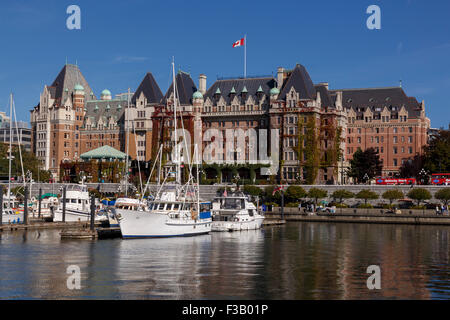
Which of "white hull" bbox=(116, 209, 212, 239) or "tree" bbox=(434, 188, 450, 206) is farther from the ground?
"tree" bbox=(434, 188, 450, 206)

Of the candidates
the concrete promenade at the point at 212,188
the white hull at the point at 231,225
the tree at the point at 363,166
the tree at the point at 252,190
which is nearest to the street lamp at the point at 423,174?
the tree at the point at 363,166

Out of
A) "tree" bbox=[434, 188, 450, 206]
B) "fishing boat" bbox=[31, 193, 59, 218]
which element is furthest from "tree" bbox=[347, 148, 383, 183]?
"fishing boat" bbox=[31, 193, 59, 218]

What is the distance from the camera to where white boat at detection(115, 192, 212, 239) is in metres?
72.9

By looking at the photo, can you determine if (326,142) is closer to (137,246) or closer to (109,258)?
(137,246)

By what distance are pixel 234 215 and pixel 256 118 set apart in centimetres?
5874

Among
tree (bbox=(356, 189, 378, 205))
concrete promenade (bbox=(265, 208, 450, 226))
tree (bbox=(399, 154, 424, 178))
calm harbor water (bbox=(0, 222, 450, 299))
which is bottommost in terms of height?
calm harbor water (bbox=(0, 222, 450, 299))

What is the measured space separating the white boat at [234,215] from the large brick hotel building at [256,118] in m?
44.5

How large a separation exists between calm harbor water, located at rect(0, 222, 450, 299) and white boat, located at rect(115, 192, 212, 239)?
1980 millimetres

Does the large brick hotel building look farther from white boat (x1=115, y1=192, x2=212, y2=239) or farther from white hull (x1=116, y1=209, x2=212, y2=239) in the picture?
white hull (x1=116, y1=209, x2=212, y2=239)

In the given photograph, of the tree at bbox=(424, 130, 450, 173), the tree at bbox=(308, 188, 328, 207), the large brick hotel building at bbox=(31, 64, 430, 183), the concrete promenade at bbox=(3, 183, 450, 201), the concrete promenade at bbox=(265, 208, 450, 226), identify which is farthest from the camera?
the large brick hotel building at bbox=(31, 64, 430, 183)

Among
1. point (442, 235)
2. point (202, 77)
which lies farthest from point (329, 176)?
point (442, 235)

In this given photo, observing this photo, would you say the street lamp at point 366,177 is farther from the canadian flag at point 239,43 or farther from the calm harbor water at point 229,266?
the calm harbor water at point 229,266

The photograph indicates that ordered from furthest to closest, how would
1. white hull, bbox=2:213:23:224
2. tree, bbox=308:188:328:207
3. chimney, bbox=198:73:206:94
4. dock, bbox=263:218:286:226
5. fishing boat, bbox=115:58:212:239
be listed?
chimney, bbox=198:73:206:94 → tree, bbox=308:188:328:207 → dock, bbox=263:218:286:226 → white hull, bbox=2:213:23:224 → fishing boat, bbox=115:58:212:239

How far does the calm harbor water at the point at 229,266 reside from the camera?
41.8 meters
